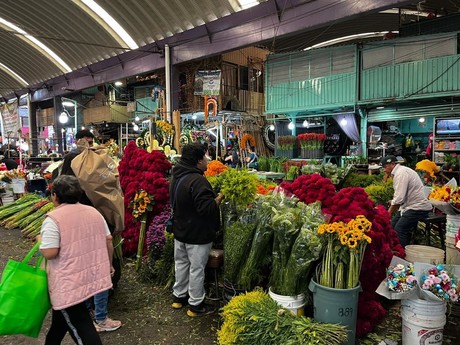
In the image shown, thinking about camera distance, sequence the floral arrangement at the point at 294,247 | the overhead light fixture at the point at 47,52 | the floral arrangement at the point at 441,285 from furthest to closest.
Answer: the overhead light fixture at the point at 47,52 < the floral arrangement at the point at 294,247 < the floral arrangement at the point at 441,285

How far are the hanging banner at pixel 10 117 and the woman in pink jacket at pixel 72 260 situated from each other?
27176mm

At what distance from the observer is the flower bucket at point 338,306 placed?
2.84 m

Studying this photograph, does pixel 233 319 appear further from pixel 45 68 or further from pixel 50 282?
pixel 45 68

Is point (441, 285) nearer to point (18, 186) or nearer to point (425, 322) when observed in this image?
point (425, 322)

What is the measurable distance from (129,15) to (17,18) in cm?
601

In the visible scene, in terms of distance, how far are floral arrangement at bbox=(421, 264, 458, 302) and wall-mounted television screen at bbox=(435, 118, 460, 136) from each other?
10.7 meters

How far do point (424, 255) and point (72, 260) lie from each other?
152 inches

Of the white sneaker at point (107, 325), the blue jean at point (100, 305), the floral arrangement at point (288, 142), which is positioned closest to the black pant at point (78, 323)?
the blue jean at point (100, 305)

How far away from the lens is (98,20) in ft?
45.2

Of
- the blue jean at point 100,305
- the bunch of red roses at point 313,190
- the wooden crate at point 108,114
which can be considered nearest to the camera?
the blue jean at point 100,305

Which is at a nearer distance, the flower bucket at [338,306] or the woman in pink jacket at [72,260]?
the woman in pink jacket at [72,260]

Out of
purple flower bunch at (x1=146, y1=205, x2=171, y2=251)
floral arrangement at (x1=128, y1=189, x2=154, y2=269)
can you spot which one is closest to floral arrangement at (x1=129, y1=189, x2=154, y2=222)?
floral arrangement at (x1=128, y1=189, x2=154, y2=269)

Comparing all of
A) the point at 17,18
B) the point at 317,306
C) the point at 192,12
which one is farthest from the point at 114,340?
the point at 17,18

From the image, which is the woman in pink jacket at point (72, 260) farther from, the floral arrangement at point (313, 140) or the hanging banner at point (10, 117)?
the hanging banner at point (10, 117)
